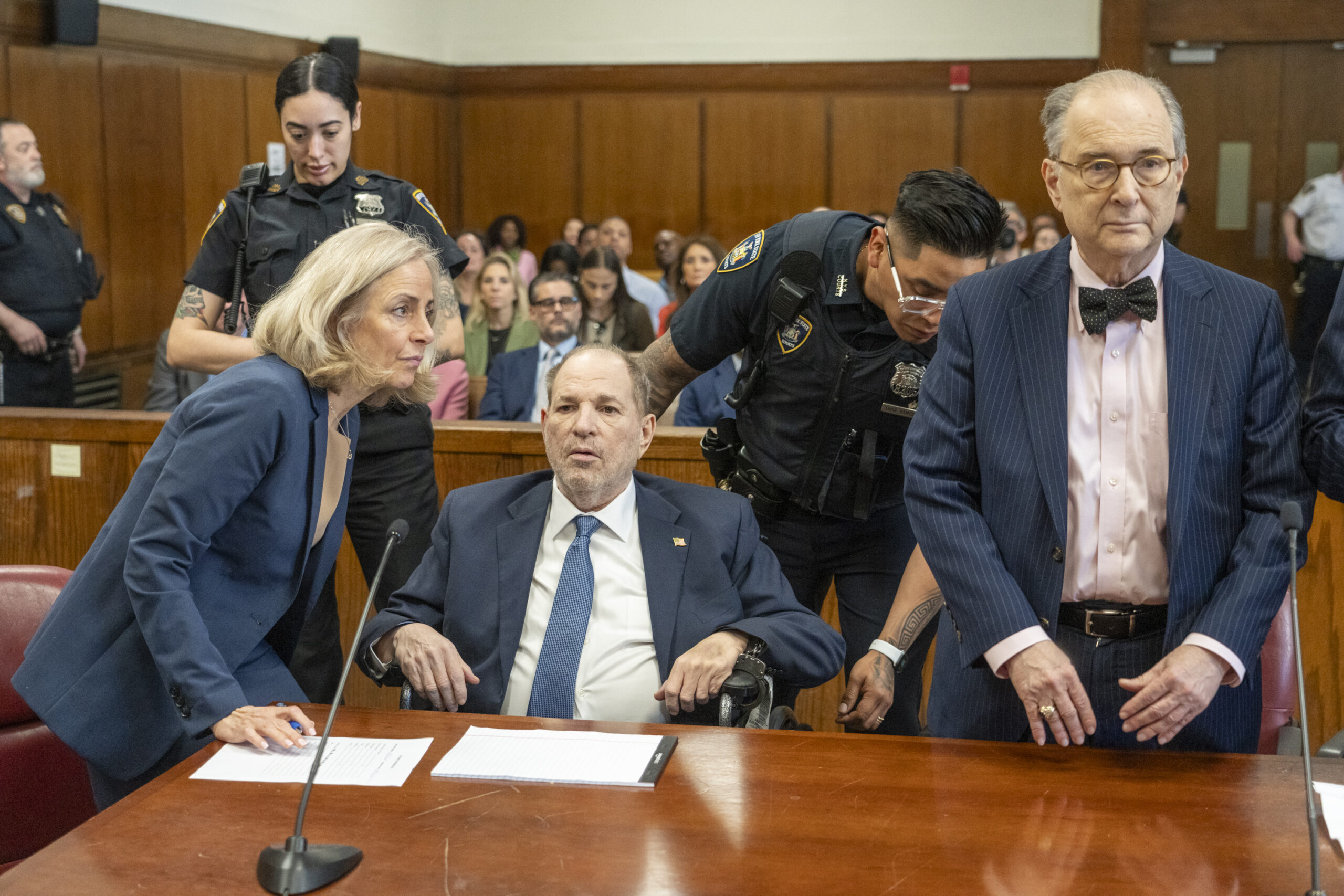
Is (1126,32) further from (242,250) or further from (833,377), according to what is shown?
(242,250)

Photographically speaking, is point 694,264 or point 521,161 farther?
point 521,161

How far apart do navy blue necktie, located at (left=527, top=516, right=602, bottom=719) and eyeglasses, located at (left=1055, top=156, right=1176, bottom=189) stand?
102 centimetres

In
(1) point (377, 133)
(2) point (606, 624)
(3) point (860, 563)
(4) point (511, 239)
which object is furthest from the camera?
(4) point (511, 239)

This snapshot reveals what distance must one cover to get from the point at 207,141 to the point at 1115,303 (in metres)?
6.73

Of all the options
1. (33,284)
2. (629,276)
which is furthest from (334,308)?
(629,276)

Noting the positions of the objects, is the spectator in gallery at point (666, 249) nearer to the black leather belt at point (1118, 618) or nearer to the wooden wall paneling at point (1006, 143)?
the wooden wall paneling at point (1006, 143)

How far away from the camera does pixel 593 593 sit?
217 centimetres

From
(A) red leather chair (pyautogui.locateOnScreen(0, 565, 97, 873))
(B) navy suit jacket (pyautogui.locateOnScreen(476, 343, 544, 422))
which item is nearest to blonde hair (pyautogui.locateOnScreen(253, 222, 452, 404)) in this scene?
(A) red leather chair (pyautogui.locateOnScreen(0, 565, 97, 873))

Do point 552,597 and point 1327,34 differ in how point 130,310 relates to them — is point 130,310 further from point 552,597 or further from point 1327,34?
point 1327,34

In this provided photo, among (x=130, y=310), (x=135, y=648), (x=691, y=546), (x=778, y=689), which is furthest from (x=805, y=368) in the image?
(x=130, y=310)

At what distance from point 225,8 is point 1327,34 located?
7.46 meters

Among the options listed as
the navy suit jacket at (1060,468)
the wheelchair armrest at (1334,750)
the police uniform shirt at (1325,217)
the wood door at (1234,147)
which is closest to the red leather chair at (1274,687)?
the wheelchair armrest at (1334,750)

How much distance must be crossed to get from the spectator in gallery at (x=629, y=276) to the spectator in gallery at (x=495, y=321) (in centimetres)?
41

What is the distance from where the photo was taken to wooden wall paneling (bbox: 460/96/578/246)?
10.3 metres
